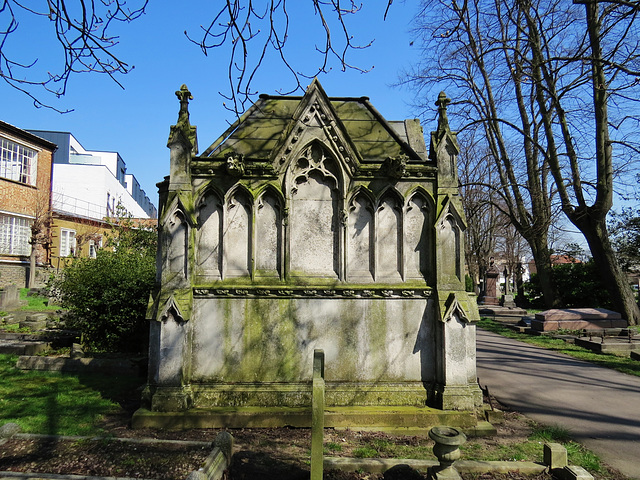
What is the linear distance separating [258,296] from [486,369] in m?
7.05

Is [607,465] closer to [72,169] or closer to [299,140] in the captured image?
[299,140]

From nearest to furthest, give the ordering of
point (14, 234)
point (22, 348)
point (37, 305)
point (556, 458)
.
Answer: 1. point (556, 458)
2. point (22, 348)
3. point (37, 305)
4. point (14, 234)

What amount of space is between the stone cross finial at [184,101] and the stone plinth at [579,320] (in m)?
16.4

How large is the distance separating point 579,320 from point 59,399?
1805cm

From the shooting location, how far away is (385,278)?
7.12 meters

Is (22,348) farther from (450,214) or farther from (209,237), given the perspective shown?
(450,214)

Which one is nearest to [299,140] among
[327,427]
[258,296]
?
[258,296]

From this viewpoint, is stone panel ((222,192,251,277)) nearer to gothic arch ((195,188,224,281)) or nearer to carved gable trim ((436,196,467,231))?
gothic arch ((195,188,224,281))

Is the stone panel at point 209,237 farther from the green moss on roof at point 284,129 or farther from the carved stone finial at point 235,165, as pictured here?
the green moss on roof at point 284,129

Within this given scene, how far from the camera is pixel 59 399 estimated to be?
7566 millimetres

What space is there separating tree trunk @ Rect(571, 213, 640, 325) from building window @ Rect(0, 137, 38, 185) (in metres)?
32.3

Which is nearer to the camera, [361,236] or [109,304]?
[361,236]

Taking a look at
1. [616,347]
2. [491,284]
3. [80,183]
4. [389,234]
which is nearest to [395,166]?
[389,234]

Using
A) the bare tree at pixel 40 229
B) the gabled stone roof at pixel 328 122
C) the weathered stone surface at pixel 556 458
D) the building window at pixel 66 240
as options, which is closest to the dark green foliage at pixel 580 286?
the gabled stone roof at pixel 328 122
